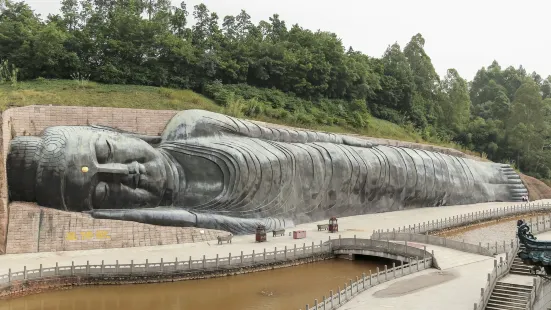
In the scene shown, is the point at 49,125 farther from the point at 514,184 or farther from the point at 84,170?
the point at 514,184

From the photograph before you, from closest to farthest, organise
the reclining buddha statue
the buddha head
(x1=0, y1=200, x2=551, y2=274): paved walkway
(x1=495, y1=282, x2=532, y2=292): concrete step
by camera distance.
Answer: (x1=495, y1=282, x2=532, y2=292): concrete step, (x1=0, y1=200, x2=551, y2=274): paved walkway, the buddha head, the reclining buddha statue

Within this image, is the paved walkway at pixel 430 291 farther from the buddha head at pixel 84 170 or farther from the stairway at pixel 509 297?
the buddha head at pixel 84 170

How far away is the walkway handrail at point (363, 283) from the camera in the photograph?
508 inches

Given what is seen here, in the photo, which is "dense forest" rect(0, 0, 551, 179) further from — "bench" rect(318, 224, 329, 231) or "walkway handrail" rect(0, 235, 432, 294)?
"walkway handrail" rect(0, 235, 432, 294)

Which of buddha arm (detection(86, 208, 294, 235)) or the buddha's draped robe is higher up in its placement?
the buddha's draped robe

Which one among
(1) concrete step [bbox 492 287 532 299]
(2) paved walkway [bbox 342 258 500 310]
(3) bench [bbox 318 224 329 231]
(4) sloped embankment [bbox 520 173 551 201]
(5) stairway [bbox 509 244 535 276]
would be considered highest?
(4) sloped embankment [bbox 520 173 551 201]

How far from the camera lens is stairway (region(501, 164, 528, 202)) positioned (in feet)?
123

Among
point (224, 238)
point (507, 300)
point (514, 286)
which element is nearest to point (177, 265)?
point (224, 238)

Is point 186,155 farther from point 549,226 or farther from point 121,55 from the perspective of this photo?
point 549,226

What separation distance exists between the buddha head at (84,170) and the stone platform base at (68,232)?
1.98 feet

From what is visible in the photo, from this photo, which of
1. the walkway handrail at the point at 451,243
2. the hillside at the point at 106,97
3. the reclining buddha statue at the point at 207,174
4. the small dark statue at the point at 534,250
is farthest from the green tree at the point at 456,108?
the small dark statue at the point at 534,250

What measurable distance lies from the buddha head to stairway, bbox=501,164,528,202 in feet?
86.5

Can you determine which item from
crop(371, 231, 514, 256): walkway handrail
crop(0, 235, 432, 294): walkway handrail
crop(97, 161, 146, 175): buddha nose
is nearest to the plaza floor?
crop(371, 231, 514, 256): walkway handrail

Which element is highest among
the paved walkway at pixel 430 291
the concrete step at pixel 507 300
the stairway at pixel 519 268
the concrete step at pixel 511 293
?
the stairway at pixel 519 268
